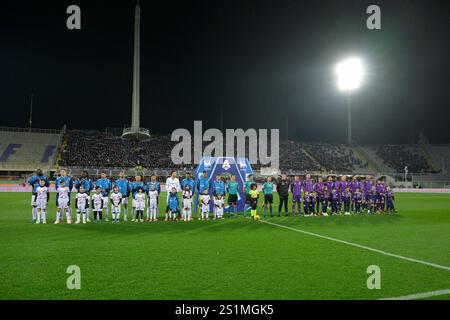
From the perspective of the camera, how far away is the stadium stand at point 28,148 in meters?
44.8

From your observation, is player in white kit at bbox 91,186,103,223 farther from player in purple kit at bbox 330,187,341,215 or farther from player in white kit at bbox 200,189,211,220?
player in purple kit at bbox 330,187,341,215

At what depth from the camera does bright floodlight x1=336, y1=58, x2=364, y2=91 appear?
121ft

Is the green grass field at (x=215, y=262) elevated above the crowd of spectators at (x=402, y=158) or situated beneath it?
situated beneath

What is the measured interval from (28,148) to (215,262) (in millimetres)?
51668

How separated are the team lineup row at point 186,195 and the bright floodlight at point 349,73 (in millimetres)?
22575

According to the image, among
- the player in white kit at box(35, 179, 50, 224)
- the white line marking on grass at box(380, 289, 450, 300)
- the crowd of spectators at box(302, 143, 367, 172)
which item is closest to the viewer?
the white line marking on grass at box(380, 289, 450, 300)

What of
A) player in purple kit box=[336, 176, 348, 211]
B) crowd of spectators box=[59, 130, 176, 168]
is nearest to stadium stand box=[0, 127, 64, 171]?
crowd of spectators box=[59, 130, 176, 168]

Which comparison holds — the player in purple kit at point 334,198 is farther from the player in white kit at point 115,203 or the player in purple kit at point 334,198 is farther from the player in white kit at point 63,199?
the player in white kit at point 63,199

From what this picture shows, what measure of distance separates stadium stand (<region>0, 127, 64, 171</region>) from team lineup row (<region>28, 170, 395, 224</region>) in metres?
33.0

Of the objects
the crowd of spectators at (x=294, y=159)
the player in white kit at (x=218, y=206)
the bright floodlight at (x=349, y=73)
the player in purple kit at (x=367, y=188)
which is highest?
the bright floodlight at (x=349, y=73)

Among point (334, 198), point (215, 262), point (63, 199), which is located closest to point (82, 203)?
A: point (63, 199)

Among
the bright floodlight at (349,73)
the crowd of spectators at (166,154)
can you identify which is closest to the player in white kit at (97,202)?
the bright floodlight at (349,73)

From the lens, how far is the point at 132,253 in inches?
295
